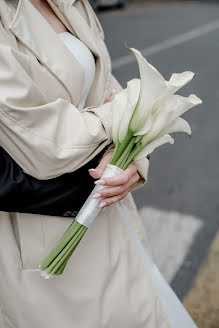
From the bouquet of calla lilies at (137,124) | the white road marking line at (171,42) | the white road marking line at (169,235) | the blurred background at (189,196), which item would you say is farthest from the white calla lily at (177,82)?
the white road marking line at (171,42)

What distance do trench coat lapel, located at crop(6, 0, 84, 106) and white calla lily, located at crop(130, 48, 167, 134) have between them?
283mm

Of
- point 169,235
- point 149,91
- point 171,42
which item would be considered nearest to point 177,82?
point 149,91

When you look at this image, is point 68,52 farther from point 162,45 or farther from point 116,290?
point 162,45

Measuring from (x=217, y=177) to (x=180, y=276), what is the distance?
1561 mm

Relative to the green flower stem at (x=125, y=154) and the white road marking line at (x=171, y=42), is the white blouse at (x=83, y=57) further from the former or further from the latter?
the white road marking line at (x=171, y=42)

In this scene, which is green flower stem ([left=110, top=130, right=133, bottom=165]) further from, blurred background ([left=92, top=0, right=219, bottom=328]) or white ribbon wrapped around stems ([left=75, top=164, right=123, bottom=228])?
blurred background ([left=92, top=0, right=219, bottom=328])

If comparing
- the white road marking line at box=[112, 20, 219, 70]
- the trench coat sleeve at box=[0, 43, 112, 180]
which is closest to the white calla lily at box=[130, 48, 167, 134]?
the trench coat sleeve at box=[0, 43, 112, 180]

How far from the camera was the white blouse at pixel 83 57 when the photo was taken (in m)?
1.66

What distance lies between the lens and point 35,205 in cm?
141

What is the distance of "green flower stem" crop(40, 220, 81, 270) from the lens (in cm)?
141

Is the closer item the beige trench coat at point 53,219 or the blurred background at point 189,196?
the beige trench coat at point 53,219

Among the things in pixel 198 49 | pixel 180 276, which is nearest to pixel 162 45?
pixel 198 49

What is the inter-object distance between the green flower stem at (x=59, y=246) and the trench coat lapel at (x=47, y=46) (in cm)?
42

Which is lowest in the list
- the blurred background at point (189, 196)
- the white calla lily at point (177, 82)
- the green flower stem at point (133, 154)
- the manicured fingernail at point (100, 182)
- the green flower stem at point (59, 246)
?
the blurred background at point (189, 196)
